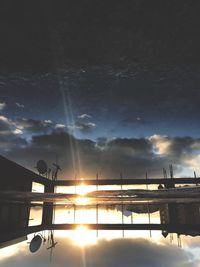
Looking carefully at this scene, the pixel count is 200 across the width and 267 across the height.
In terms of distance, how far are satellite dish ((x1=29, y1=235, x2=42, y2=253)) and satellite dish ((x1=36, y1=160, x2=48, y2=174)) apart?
5.87m

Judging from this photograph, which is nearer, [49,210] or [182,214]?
[182,214]

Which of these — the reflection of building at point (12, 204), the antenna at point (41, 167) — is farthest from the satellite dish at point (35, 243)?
the antenna at point (41, 167)

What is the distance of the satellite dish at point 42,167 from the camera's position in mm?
21734

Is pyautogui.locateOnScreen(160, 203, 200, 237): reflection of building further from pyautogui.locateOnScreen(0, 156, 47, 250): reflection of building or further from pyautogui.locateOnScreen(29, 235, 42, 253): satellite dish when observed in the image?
pyautogui.locateOnScreen(0, 156, 47, 250): reflection of building

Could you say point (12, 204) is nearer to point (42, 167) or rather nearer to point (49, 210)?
point (42, 167)

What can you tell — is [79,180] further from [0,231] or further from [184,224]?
[184,224]

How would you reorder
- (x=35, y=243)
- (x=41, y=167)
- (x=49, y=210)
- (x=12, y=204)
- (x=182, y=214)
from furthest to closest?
(x=49, y=210)
(x=182, y=214)
(x=41, y=167)
(x=35, y=243)
(x=12, y=204)

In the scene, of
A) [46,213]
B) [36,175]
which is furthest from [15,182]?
[46,213]

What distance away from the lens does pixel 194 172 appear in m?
22.8

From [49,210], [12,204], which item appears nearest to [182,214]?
[49,210]

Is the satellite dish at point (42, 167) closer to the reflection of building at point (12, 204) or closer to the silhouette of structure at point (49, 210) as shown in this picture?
the silhouette of structure at point (49, 210)

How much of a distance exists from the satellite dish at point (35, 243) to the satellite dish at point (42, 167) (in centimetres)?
587

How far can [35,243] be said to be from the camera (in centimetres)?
1911

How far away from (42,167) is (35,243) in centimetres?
670
